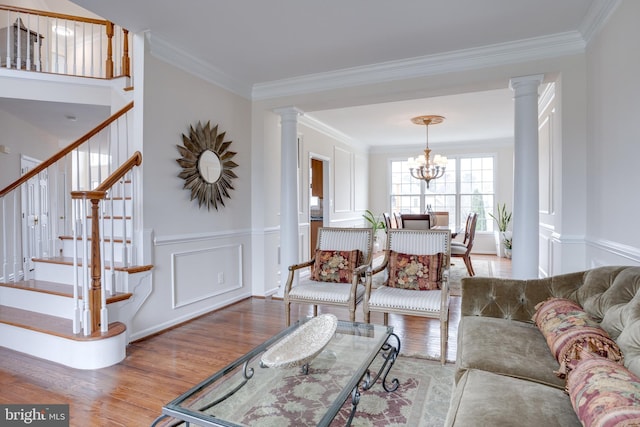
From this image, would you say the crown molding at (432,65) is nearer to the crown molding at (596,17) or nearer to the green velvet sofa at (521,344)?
the crown molding at (596,17)

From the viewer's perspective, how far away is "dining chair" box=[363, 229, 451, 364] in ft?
8.77

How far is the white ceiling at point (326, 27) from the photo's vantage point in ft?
8.93

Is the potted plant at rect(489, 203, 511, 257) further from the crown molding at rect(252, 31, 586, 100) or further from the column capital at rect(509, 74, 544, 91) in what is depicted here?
the crown molding at rect(252, 31, 586, 100)

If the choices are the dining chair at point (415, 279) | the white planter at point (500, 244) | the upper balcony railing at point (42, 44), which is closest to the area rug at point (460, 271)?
the white planter at point (500, 244)

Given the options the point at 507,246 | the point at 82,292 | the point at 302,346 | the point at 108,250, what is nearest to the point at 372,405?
the point at 302,346

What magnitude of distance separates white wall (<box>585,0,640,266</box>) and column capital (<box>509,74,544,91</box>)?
371mm

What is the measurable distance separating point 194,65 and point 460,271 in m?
5.07

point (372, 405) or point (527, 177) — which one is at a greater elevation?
point (527, 177)

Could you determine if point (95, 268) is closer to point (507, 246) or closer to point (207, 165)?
point (207, 165)

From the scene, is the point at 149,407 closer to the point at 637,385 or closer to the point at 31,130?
the point at 637,385

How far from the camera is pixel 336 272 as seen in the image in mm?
3336

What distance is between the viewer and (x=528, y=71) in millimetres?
3354

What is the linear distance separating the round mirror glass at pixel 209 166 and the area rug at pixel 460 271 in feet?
10.7

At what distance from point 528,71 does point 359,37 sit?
161cm
